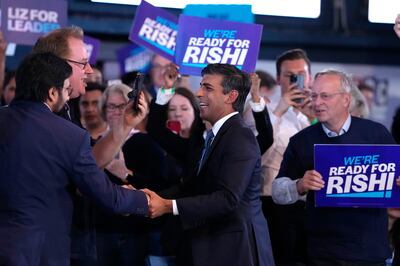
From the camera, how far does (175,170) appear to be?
5355 mm

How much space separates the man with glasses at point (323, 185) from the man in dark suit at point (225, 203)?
1.58 ft

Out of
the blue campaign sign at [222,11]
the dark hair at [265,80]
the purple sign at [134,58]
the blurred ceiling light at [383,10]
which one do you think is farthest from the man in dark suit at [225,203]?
the blurred ceiling light at [383,10]

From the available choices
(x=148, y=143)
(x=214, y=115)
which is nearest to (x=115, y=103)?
(x=148, y=143)

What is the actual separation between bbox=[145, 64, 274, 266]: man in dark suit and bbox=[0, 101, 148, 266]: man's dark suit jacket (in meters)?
0.55

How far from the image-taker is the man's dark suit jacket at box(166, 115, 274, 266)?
13.1ft

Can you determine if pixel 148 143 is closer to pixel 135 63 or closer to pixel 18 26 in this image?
pixel 18 26

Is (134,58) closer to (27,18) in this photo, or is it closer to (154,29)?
(27,18)

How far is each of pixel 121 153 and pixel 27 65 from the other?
1510 millimetres

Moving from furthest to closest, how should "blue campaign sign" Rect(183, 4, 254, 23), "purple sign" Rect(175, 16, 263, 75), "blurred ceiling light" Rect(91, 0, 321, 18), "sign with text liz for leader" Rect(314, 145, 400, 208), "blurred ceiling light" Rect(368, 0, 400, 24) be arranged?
"blurred ceiling light" Rect(368, 0, 400, 24)
"blurred ceiling light" Rect(91, 0, 321, 18)
"blue campaign sign" Rect(183, 4, 254, 23)
"purple sign" Rect(175, 16, 263, 75)
"sign with text liz for leader" Rect(314, 145, 400, 208)

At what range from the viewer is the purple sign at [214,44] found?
5141mm

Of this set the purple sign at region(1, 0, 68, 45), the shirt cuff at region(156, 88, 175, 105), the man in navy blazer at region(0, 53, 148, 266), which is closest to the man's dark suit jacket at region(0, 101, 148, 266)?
the man in navy blazer at region(0, 53, 148, 266)

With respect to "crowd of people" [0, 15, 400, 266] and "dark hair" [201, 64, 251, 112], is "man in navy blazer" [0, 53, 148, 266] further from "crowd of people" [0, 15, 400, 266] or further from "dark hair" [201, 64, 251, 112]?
"dark hair" [201, 64, 251, 112]

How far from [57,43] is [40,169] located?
3.01 feet

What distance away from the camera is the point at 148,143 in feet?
17.4
